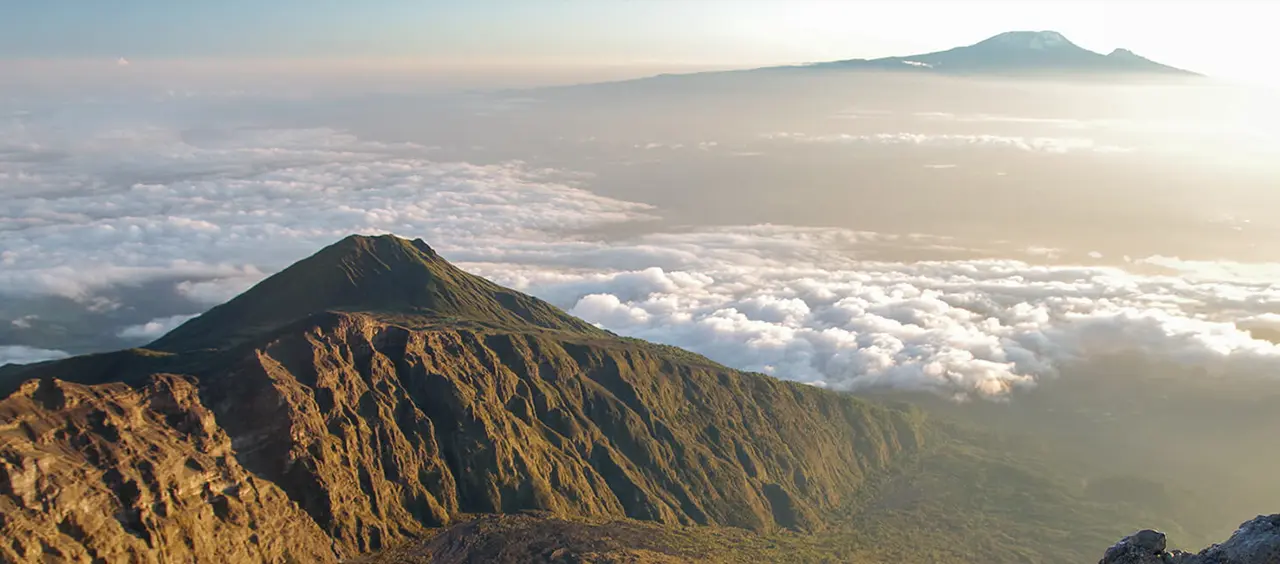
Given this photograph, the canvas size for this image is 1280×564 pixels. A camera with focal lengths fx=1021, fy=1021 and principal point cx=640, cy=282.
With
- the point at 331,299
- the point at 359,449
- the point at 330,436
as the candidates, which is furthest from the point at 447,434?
the point at 331,299

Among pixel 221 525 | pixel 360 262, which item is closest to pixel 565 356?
pixel 360 262

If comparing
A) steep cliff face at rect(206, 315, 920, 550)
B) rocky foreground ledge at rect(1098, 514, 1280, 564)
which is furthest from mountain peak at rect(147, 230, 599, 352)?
rocky foreground ledge at rect(1098, 514, 1280, 564)

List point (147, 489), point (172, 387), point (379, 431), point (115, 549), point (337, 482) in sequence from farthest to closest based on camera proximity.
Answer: point (379, 431) → point (337, 482) → point (172, 387) → point (147, 489) → point (115, 549)

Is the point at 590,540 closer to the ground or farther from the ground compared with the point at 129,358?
closer to the ground

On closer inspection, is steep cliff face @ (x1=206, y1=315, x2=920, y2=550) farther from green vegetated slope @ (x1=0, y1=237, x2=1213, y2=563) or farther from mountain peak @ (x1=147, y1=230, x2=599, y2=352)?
mountain peak @ (x1=147, y1=230, x2=599, y2=352)

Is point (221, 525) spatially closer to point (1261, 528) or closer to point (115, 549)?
point (115, 549)

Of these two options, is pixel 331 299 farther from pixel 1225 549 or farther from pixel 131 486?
pixel 1225 549

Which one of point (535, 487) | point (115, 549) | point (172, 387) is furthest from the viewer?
point (535, 487)

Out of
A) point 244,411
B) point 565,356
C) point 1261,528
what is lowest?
point 565,356
